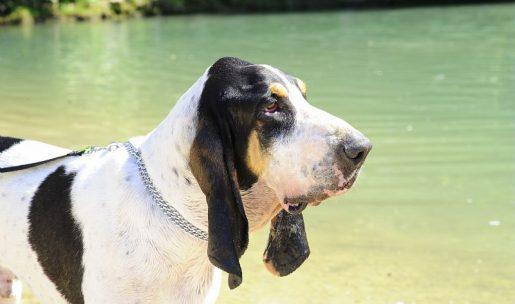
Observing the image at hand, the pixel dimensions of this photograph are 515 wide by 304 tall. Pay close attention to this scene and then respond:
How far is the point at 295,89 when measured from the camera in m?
3.00

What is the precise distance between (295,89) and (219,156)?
0.39 meters

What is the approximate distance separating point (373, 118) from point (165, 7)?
24672 millimetres

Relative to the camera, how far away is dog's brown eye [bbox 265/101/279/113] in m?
2.87

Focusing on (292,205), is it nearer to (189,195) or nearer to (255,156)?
(255,156)

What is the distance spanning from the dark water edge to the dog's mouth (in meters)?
26.2

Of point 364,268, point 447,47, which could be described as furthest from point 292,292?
point 447,47

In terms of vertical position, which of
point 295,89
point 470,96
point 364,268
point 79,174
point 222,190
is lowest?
point 470,96

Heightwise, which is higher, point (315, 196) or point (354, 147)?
point (354, 147)

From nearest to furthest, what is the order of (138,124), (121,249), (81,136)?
(121,249) → (81,136) → (138,124)

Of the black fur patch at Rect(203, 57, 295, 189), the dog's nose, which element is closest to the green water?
the black fur patch at Rect(203, 57, 295, 189)

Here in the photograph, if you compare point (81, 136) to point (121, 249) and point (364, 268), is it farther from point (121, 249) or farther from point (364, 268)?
point (121, 249)

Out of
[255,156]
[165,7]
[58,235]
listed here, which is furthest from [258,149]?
[165,7]

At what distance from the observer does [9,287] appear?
145 inches

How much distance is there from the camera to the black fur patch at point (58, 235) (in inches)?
126
